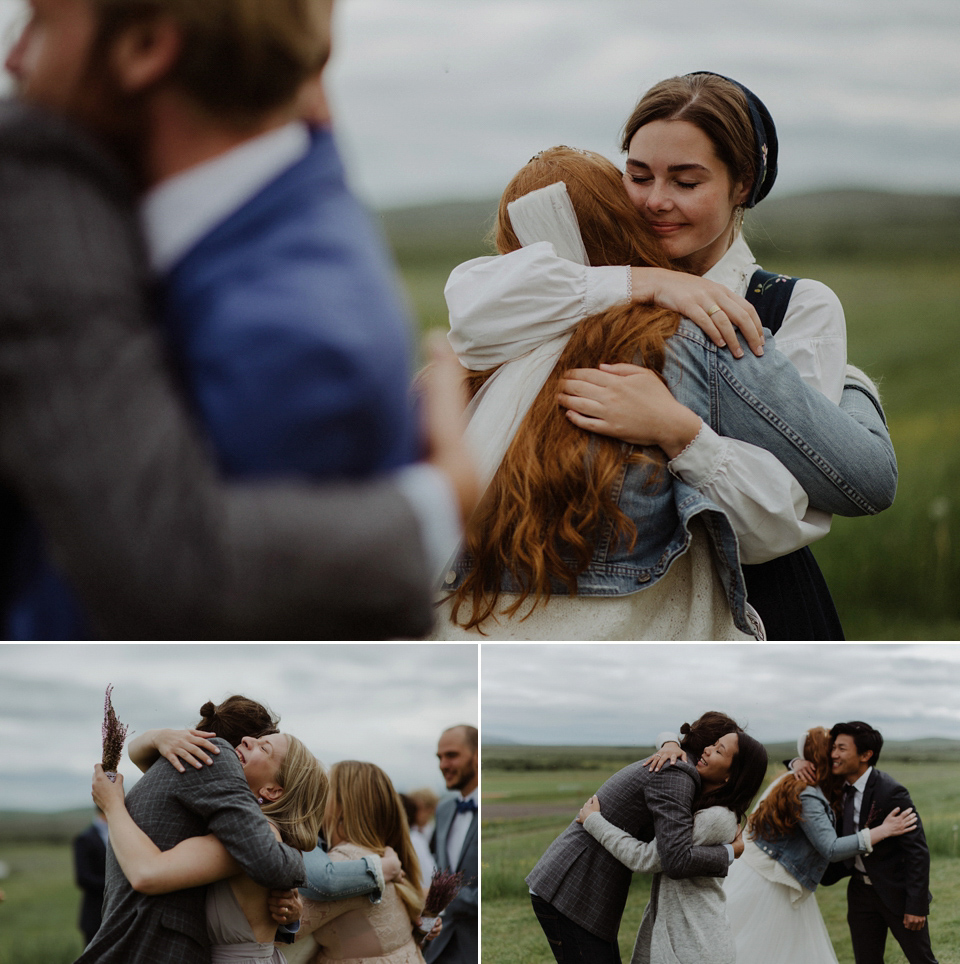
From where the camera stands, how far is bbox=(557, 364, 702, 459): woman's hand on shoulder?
1879 mm

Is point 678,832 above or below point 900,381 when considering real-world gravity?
below

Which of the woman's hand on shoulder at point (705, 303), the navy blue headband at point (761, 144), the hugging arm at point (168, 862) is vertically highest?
the navy blue headband at point (761, 144)

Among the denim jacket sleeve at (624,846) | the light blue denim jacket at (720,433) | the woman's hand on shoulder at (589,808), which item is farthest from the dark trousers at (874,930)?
the light blue denim jacket at (720,433)

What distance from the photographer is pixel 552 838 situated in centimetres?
197

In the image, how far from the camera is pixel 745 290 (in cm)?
215

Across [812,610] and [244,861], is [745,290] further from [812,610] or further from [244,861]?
[244,861]

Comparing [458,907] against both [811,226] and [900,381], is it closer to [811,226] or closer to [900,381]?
[900,381]

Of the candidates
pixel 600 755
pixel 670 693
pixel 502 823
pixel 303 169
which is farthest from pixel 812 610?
pixel 303 169

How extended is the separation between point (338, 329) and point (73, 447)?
0.64 feet

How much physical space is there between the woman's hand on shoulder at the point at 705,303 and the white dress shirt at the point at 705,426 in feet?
0.15

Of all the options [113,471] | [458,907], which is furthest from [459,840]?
[113,471]

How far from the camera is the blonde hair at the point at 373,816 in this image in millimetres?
1853

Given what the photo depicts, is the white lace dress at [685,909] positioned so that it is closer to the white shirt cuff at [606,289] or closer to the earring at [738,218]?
→ the white shirt cuff at [606,289]

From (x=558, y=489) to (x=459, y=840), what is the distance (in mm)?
688
